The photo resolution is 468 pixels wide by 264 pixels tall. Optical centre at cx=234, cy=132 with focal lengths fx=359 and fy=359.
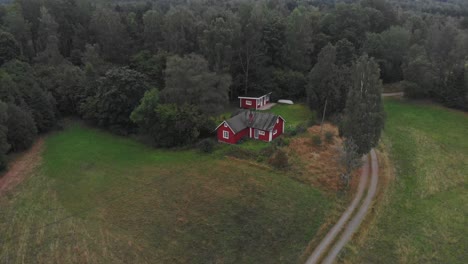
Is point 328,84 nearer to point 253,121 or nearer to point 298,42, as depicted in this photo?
point 253,121

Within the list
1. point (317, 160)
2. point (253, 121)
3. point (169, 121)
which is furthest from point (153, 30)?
point (317, 160)

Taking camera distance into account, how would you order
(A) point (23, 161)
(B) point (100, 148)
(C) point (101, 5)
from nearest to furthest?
(A) point (23, 161) < (B) point (100, 148) < (C) point (101, 5)

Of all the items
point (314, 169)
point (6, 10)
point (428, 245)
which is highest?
point (6, 10)

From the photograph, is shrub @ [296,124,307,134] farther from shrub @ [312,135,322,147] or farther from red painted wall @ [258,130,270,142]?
red painted wall @ [258,130,270,142]

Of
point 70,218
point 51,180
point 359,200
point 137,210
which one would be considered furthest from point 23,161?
point 359,200

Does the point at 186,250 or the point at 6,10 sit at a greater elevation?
the point at 6,10

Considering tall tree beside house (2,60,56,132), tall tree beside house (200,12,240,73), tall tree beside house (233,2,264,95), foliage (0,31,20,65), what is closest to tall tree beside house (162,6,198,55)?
tall tree beside house (200,12,240,73)

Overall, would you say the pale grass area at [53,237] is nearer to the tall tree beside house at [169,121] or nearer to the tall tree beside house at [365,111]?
the tall tree beside house at [169,121]

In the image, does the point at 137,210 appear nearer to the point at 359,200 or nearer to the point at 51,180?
the point at 51,180
